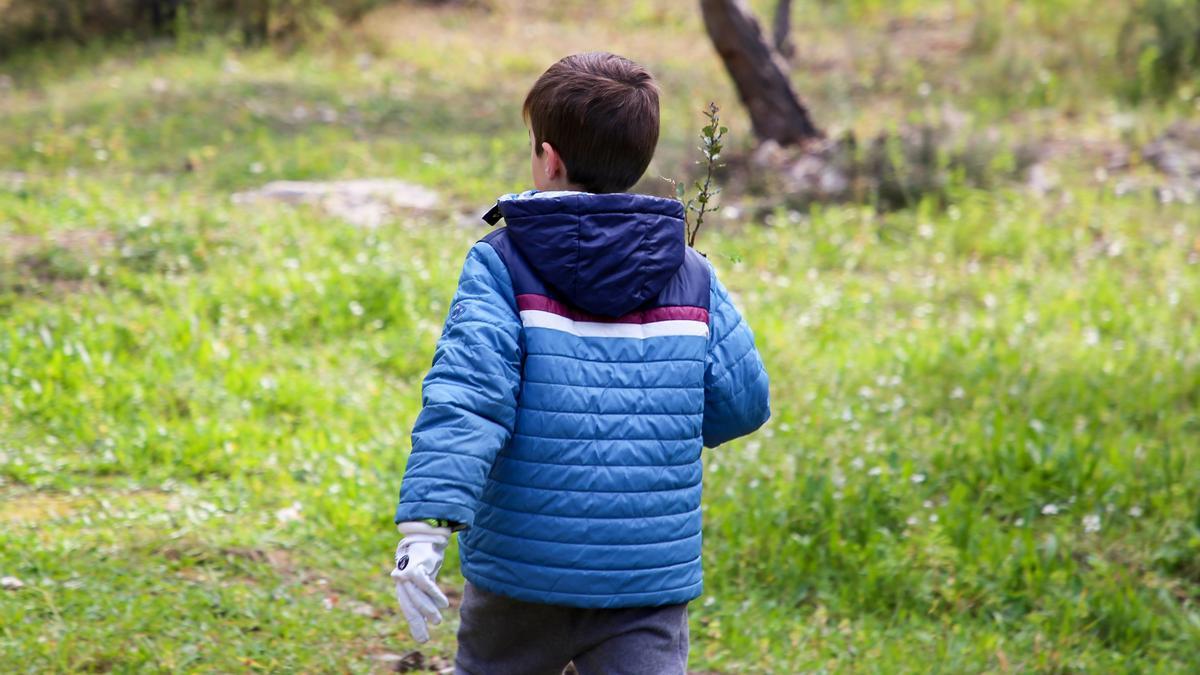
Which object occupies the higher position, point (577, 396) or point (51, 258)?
point (577, 396)

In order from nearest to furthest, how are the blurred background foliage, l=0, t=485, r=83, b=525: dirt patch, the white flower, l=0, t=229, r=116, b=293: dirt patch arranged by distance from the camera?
l=0, t=485, r=83, b=525: dirt patch
the white flower
l=0, t=229, r=116, b=293: dirt patch
the blurred background foliage

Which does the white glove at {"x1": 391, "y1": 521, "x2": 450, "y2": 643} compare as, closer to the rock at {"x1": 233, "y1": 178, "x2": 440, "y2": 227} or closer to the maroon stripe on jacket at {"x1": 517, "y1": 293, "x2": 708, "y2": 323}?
the maroon stripe on jacket at {"x1": 517, "y1": 293, "x2": 708, "y2": 323}

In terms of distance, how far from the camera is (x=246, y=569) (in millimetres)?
4109

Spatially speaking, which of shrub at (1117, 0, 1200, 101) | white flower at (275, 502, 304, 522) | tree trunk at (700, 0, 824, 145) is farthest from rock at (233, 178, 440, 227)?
shrub at (1117, 0, 1200, 101)

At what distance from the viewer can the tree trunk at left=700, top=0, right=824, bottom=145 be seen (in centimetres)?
945

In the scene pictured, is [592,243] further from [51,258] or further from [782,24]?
[782,24]

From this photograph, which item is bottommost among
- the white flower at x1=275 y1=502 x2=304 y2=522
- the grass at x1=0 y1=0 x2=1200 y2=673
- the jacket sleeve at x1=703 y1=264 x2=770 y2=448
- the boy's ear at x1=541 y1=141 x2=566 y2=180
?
the white flower at x1=275 y1=502 x2=304 y2=522

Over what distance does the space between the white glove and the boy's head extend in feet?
2.27

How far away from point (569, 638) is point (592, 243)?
28.8 inches

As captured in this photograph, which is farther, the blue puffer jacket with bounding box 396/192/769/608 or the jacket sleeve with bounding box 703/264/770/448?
the jacket sleeve with bounding box 703/264/770/448

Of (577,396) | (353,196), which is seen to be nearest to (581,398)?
(577,396)

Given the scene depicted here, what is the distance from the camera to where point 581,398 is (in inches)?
91.3

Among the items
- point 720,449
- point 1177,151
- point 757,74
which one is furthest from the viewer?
point 757,74

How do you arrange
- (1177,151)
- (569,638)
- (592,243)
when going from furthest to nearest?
(1177,151) → (569,638) → (592,243)
